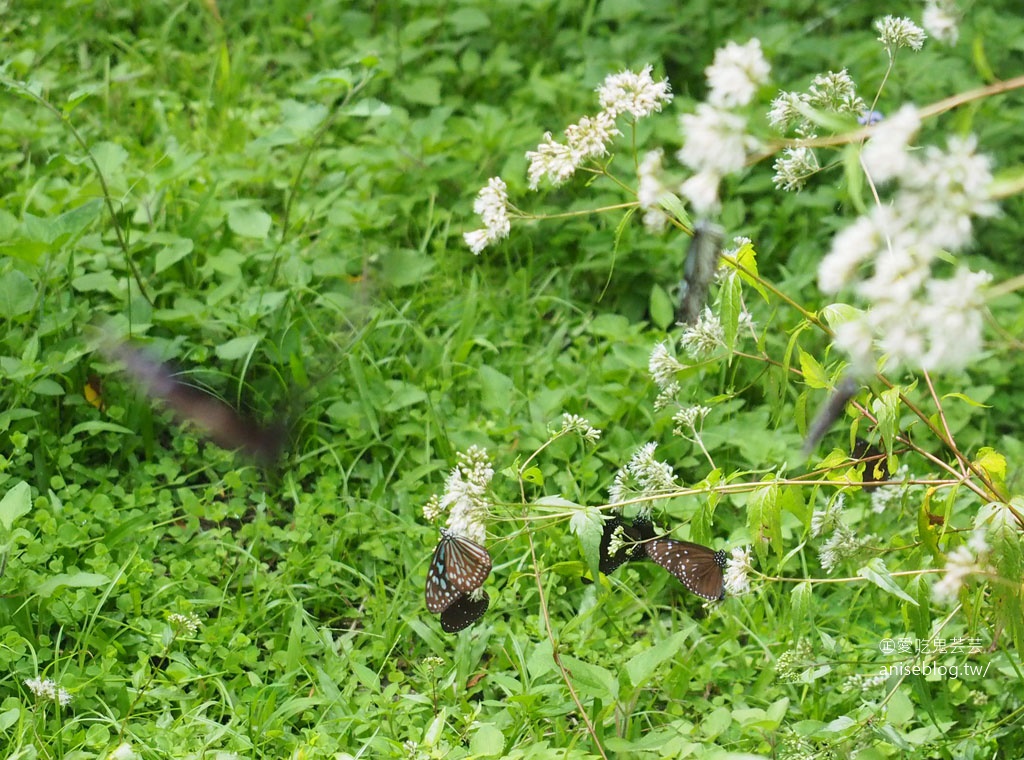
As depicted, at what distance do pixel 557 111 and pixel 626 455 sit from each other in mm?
1585

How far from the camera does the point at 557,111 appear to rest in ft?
12.0

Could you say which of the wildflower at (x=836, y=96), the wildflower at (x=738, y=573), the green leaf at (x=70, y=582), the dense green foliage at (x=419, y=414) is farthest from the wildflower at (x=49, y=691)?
the wildflower at (x=836, y=96)

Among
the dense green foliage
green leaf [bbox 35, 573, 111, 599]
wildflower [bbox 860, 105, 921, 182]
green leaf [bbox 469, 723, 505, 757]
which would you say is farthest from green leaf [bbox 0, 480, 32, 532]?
wildflower [bbox 860, 105, 921, 182]

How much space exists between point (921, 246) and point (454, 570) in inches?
43.4

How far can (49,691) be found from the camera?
6.01 ft

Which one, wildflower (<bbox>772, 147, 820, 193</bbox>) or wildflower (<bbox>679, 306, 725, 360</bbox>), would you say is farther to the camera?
wildflower (<bbox>679, 306, 725, 360</bbox>)

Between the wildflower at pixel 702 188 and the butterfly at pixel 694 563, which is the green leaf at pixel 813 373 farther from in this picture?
the wildflower at pixel 702 188

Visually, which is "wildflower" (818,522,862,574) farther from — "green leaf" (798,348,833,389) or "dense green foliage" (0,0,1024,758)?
"green leaf" (798,348,833,389)

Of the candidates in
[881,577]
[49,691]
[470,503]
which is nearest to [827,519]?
[881,577]

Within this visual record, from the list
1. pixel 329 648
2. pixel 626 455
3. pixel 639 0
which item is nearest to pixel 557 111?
pixel 639 0

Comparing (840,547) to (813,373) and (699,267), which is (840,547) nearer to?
(813,373)

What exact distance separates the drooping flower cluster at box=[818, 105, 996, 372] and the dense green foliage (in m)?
0.07

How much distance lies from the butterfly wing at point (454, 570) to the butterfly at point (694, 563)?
0.30 m

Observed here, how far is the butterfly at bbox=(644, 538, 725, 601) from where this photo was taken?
1.85 m
